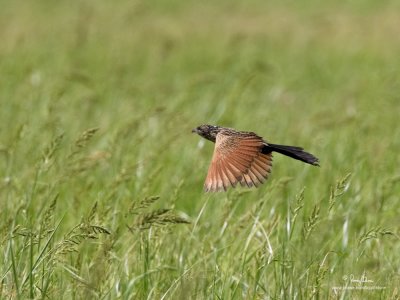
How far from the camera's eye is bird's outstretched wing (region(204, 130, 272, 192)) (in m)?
2.82

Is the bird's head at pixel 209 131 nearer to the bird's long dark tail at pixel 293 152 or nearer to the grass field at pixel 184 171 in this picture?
the grass field at pixel 184 171

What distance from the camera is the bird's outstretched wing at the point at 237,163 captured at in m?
2.82

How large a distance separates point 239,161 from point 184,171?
1.96m

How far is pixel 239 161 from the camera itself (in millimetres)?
2947

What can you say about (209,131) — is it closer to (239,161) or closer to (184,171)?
(239,161)

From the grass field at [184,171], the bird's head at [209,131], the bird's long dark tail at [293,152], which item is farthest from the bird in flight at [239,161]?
the bird's head at [209,131]

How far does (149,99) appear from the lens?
309 inches

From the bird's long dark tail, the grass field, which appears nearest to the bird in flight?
the bird's long dark tail

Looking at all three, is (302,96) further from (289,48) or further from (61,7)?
(61,7)

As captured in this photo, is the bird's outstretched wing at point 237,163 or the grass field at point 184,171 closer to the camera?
the bird's outstretched wing at point 237,163

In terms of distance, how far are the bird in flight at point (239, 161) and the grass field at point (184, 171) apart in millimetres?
157

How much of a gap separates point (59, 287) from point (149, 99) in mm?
4954

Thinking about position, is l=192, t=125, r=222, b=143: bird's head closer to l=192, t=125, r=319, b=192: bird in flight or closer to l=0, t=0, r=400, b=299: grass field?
l=0, t=0, r=400, b=299: grass field

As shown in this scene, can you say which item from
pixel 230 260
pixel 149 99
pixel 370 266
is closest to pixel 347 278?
pixel 370 266
